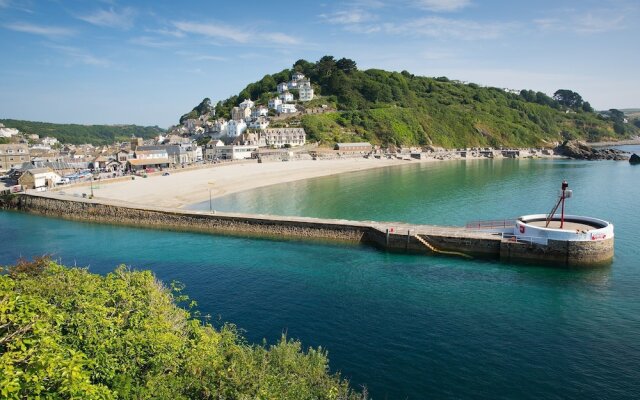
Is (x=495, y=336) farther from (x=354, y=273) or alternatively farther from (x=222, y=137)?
(x=222, y=137)

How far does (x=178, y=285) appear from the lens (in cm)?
2636

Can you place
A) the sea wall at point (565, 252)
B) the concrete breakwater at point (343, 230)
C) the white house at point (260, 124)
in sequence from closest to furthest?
1. the sea wall at point (565, 252)
2. the concrete breakwater at point (343, 230)
3. the white house at point (260, 124)

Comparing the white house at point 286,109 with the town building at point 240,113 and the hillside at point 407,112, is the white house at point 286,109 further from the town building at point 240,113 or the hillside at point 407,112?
the town building at point 240,113

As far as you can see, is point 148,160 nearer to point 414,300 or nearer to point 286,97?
point 286,97

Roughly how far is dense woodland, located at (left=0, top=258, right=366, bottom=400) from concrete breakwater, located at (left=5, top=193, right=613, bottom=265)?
72.0ft

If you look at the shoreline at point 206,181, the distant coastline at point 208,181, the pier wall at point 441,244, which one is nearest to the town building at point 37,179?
the distant coastline at point 208,181

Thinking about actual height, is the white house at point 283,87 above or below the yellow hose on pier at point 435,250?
above

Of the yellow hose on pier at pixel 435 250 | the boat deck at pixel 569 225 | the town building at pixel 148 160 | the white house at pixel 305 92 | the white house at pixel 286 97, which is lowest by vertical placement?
the yellow hose on pier at pixel 435 250

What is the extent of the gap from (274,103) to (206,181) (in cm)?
6865

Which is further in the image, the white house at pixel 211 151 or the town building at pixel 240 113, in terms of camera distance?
the town building at pixel 240 113

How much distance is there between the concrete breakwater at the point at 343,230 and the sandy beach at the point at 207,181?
415 centimetres

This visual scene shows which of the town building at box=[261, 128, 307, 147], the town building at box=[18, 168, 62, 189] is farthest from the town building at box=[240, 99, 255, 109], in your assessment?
the town building at box=[18, 168, 62, 189]

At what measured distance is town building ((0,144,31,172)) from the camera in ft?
255

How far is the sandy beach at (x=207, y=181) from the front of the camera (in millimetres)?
54875
